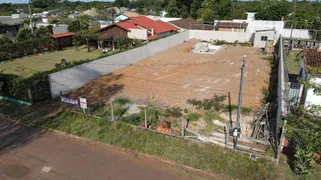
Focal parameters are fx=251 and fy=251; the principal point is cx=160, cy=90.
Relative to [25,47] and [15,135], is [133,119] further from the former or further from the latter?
[25,47]

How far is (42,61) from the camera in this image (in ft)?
89.7

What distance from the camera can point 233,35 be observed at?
117ft

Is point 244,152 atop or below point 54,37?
below

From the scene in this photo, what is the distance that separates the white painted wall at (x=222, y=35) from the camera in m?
35.4

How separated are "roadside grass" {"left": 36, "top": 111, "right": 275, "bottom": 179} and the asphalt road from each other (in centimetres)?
50

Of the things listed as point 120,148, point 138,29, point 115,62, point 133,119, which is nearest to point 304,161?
point 120,148

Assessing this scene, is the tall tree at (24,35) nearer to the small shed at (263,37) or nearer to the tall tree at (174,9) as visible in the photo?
the small shed at (263,37)

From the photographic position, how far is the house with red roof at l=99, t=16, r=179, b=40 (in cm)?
3084

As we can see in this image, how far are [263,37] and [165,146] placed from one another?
1030 inches

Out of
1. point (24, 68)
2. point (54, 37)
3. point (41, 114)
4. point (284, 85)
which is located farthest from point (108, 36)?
point (284, 85)

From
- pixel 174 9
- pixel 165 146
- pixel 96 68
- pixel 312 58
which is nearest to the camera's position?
pixel 165 146

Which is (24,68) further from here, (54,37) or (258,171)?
(258,171)

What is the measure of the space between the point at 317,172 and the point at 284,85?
487cm

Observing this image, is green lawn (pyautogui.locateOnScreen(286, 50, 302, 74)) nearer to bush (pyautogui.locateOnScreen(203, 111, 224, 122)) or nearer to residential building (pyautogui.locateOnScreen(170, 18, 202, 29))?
bush (pyautogui.locateOnScreen(203, 111, 224, 122))
